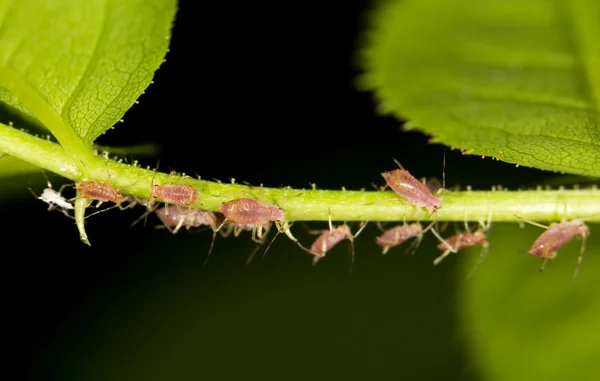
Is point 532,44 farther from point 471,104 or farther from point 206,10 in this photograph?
point 206,10

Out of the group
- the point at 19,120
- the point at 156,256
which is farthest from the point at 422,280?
the point at 19,120

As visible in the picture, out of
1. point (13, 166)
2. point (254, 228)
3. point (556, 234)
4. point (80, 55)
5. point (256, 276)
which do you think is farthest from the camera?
point (256, 276)

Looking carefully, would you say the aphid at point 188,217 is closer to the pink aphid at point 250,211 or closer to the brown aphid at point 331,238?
the pink aphid at point 250,211

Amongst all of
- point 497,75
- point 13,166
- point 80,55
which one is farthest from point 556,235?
point 13,166

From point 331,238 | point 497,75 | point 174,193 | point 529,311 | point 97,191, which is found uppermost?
point 497,75

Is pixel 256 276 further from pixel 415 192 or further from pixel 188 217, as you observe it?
pixel 415 192

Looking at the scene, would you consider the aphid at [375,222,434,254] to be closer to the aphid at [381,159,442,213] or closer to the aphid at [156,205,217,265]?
the aphid at [381,159,442,213]
